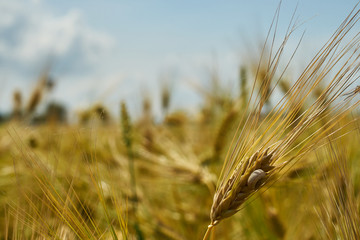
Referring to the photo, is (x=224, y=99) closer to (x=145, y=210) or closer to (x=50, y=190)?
(x=145, y=210)

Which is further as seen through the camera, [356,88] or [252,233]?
[252,233]

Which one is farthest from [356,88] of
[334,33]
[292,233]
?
[292,233]

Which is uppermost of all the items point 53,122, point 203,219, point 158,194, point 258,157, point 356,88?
point 356,88

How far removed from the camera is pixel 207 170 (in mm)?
1210

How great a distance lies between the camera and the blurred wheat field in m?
0.45

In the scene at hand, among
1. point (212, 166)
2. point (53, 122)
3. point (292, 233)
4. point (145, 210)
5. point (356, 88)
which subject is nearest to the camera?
point (356, 88)

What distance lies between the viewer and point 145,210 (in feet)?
3.42

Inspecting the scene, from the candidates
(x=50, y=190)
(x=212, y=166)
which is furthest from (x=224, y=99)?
(x=50, y=190)

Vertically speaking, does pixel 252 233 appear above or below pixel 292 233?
below

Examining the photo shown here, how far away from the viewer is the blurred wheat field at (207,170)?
1.48ft

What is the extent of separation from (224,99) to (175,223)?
518mm

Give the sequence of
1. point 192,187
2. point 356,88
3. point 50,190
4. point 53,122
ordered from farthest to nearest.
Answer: point 53,122 → point 192,187 → point 50,190 → point 356,88

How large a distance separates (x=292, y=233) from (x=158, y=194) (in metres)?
0.79

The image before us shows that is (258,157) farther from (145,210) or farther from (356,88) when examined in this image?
(145,210)
